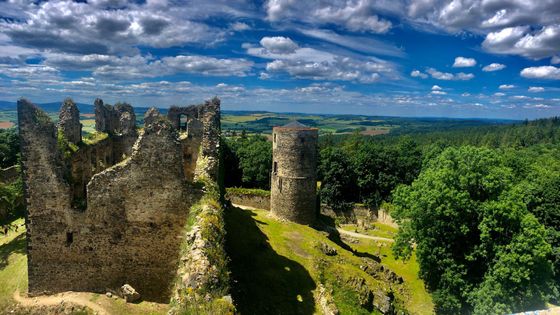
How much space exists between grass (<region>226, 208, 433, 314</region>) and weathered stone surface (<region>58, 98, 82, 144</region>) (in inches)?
360

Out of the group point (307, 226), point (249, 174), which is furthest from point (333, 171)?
point (307, 226)

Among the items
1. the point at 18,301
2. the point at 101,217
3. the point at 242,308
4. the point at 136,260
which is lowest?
the point at 242,308

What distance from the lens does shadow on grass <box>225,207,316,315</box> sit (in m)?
17.6

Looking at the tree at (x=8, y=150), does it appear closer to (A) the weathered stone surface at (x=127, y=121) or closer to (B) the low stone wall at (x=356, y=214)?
(A) the weathered stone surface at (x=127, y=121)

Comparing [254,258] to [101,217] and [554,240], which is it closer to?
[101,217]

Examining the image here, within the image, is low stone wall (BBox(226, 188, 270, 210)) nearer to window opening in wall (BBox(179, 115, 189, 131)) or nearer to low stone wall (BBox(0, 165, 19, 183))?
window opening in wall (BBox(179, 115, 189, 131))

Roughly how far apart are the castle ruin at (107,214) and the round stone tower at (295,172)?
723 inches

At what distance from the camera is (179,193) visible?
12.8 meters

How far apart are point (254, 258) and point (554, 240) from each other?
1881cm

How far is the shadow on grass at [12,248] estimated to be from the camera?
2083cm

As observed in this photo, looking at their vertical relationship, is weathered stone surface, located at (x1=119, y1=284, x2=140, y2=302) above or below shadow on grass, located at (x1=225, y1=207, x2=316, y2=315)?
above

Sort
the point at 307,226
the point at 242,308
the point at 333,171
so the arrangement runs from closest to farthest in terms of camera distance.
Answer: the point at 242,308, the point at 307,226, the point at 333,171

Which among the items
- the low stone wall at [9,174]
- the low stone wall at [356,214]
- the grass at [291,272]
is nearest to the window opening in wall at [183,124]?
the grass at [291,272]

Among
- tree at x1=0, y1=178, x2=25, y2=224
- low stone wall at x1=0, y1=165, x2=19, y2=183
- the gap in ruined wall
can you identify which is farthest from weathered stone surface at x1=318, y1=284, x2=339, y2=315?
low stone wall at x1=0, y1=165, x2=19, y2=183
